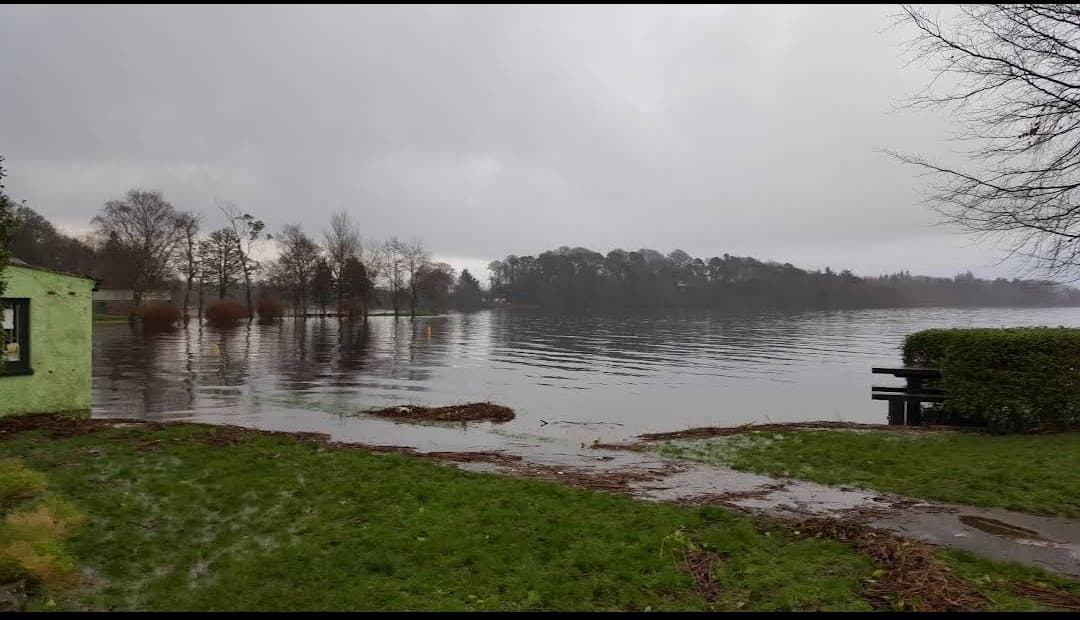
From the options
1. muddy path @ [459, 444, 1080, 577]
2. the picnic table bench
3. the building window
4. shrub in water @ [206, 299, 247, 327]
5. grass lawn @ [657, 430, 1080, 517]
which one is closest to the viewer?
muddy path @ [459, 444, 1080, 577]

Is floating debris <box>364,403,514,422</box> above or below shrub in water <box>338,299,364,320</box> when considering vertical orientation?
below

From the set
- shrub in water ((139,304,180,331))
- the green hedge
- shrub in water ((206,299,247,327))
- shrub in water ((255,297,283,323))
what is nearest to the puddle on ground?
the green hedge

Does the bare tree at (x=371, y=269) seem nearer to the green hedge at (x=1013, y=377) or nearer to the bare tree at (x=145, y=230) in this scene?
the bare tree at (x=145, y=230)

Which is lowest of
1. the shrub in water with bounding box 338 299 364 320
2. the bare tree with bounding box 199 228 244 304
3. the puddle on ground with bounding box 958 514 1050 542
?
the puddle on ground with bounding box 958 514 1050 542

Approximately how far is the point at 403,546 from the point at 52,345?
11343 mm

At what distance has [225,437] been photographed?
1124 cm

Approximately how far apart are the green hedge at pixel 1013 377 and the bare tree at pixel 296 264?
8344 cm

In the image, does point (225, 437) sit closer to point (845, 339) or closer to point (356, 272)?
point (845, 339)

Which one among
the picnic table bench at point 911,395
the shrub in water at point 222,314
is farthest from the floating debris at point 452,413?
the shrub in water at point 222,314

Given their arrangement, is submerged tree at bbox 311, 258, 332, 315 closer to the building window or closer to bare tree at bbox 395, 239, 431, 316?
bare tree at bbox 395, 239, 431, 316

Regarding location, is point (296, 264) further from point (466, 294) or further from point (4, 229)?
point (4, 229)

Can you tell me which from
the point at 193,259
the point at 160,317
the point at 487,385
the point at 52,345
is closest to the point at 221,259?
the point at 193,259

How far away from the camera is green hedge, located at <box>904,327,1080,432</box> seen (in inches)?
446

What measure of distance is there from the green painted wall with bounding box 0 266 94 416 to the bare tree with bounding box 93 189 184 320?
67.4 meters
